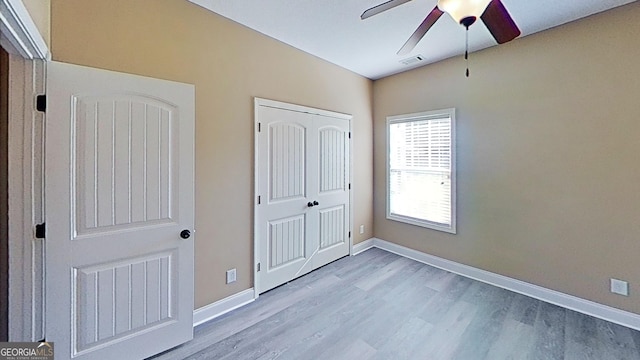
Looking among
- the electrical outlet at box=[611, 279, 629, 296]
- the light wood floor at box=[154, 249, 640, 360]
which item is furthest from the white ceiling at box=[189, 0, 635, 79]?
the light wood floor at box=[154, 249, 640, 360]

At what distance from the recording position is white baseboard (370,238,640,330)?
233 cm

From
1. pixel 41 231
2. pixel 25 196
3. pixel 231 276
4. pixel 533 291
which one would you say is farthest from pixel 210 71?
pixel 533 291

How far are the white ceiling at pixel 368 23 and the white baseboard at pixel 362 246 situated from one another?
2.69 metres

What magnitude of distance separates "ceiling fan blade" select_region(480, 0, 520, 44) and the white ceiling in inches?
29.4

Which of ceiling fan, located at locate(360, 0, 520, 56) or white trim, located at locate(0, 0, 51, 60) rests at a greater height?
ceiling fan, located at locate(360, 0, 520, 56)

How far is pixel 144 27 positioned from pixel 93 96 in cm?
72

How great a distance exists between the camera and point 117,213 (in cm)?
178

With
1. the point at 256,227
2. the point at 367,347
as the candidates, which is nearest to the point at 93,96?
the point at 256,227

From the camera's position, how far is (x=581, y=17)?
2.44 meters

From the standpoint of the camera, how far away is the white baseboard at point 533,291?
2334 millimetres

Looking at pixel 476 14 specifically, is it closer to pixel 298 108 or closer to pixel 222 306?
pixel 298 108

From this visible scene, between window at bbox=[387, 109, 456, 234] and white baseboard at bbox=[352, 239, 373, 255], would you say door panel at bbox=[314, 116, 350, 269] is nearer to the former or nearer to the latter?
white baseboard at bbox=[352, 239, 373, 255]

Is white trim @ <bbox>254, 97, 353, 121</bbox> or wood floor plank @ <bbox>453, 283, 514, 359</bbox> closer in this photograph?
wood floor plank @ <bbox>453, 283, 514, 359</bbox>

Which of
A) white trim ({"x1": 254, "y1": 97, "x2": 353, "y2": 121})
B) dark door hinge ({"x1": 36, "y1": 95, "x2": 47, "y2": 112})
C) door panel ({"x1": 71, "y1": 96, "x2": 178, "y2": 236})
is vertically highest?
Answer: white trim ({"x1": 254, "y1": 97, "x2": 353, "y2": 121})
